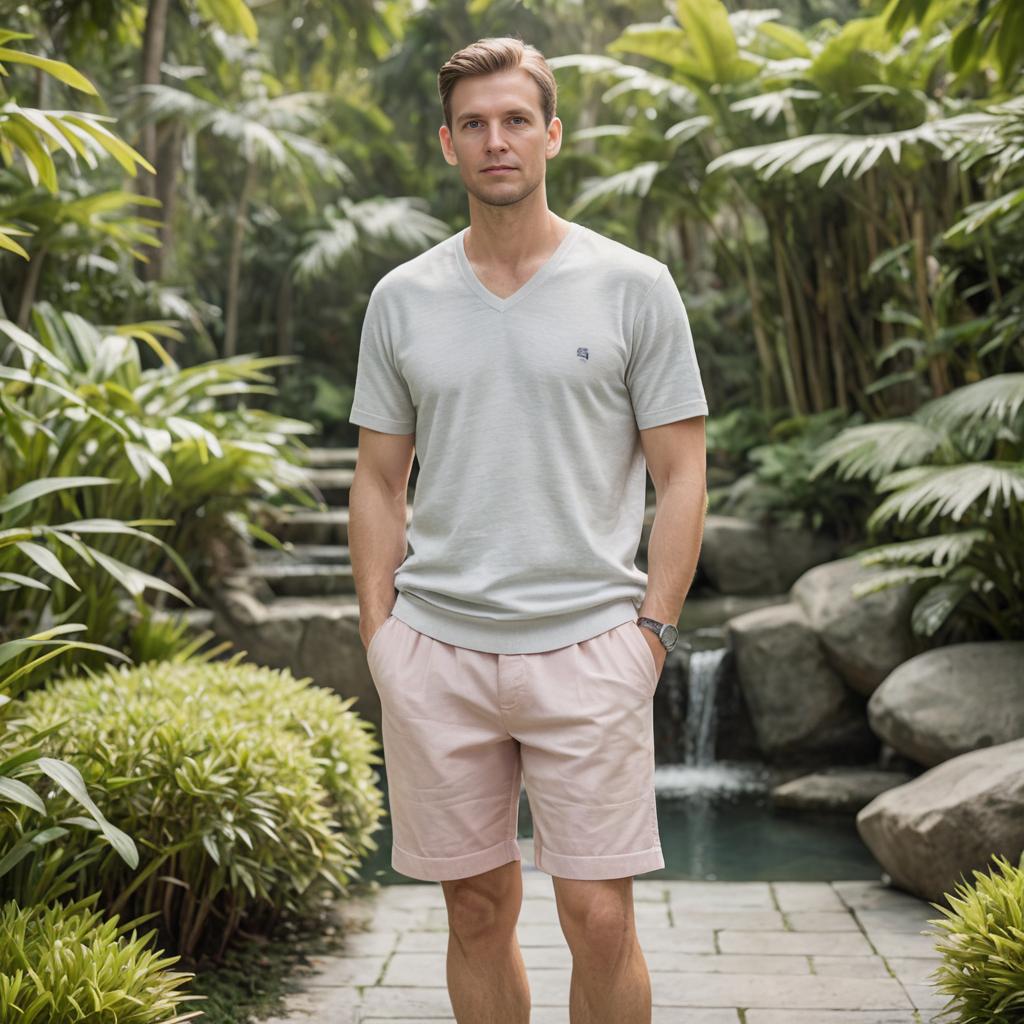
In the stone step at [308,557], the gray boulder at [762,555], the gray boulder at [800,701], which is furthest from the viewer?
the stone step at [308,557]

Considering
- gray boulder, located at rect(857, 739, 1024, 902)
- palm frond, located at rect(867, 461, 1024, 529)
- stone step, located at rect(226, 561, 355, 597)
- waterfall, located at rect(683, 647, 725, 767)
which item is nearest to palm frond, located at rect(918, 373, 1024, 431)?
palm frond, located at rect(867, 461, 1024, 529)

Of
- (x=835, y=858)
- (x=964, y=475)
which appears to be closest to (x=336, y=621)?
(x=835, y=858)

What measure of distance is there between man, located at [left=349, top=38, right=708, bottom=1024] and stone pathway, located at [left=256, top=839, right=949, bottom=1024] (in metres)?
1.01

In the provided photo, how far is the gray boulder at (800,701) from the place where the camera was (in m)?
6.59

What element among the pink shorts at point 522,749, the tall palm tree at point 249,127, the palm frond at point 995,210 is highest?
the tall palm tree at point 249,127

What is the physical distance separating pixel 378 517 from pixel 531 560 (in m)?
0.35

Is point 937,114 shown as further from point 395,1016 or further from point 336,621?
point 395,1016

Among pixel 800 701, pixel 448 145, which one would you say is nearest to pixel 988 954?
pixel 448 145

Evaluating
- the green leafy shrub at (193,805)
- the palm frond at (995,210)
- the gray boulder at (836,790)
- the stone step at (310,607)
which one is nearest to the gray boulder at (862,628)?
the gray boulder at (836,790)

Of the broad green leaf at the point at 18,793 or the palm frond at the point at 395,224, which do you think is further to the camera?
the palm frond at the point at 395,224

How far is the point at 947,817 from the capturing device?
3688 millimetres

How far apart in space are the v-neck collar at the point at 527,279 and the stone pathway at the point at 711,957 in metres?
1.62

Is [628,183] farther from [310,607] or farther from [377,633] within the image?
[377,633]

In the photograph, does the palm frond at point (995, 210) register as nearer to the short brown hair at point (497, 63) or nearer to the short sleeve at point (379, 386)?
the short brown hair at point (497, 63)
